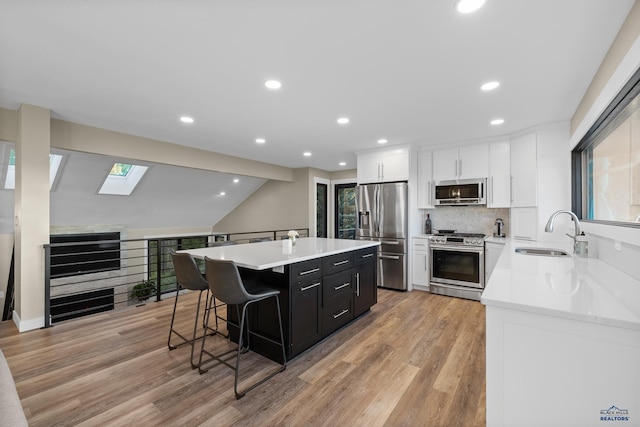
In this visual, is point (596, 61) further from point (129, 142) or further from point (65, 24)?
point (129, 142)

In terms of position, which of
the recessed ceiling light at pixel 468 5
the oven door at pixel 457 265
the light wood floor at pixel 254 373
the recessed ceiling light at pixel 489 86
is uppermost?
the recessed ceiling light at pixel 489 86

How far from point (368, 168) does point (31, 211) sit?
14.7ft

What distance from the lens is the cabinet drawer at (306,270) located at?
2398mm

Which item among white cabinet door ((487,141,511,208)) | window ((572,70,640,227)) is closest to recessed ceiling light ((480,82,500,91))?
window ((572,70,640,227))

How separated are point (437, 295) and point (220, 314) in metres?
3.21

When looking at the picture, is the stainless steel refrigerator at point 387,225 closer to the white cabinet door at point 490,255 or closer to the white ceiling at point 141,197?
the white cabinet door at point 490,255

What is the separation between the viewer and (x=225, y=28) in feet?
5.68

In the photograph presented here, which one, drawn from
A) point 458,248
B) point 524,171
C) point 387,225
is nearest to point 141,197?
point 387,225

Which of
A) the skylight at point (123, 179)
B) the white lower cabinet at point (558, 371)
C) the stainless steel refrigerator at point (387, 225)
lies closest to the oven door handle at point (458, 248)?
the stainless steel refrigerator at point (387, 225)

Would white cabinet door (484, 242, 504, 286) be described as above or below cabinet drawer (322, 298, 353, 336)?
above

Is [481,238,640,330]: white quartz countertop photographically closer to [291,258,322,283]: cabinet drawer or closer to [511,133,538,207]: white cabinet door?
[291,258,322,283]: cabinet drawer

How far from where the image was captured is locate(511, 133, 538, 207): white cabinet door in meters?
3.67

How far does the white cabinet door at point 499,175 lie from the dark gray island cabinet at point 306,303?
249 centimetres

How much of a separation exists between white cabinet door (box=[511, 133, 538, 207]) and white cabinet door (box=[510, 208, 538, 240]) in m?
0.09
